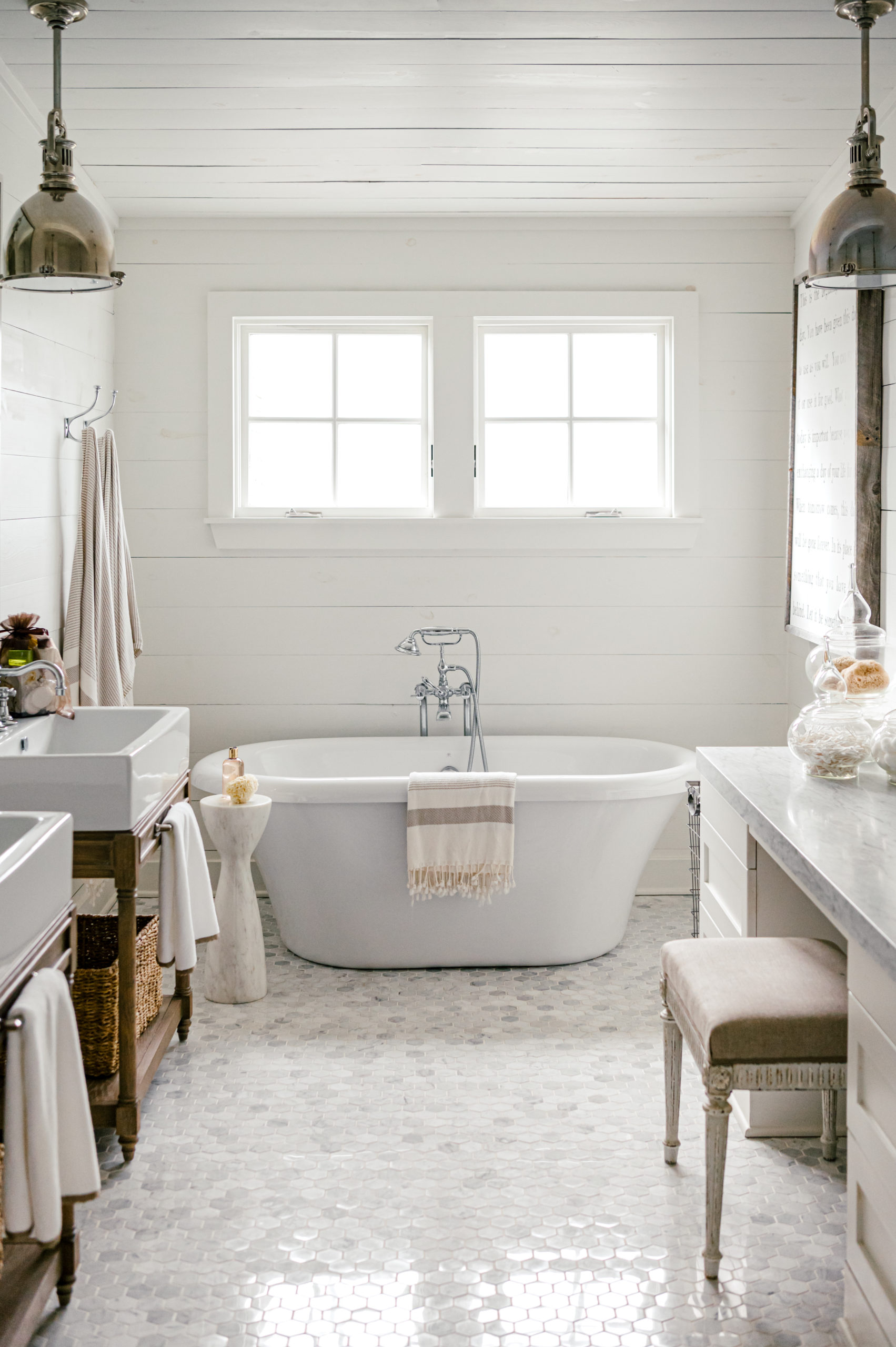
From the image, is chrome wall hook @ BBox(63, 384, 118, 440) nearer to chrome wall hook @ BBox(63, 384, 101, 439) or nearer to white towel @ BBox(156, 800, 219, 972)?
chrome wall hook @ BBox(63, 384, 101, 439)

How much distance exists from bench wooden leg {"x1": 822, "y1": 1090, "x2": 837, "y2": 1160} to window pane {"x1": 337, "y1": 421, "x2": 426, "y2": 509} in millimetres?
2520

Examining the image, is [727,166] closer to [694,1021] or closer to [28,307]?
[28,307]

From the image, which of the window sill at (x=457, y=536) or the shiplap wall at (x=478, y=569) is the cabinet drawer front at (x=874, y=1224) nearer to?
the shiplap wall at (x=478, y=569)

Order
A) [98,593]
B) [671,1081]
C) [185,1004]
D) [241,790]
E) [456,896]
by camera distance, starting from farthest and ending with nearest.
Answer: [98,593] < [456,896] < [241,790] < [185,1004] < [671,1081]

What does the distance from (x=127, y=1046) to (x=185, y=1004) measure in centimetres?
59

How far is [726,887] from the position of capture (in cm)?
253

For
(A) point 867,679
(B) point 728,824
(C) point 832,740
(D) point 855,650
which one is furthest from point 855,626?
(B) point 728,824

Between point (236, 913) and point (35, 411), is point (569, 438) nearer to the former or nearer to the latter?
point (35, 411)

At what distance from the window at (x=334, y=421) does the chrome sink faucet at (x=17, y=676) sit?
162cm

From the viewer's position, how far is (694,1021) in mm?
1972

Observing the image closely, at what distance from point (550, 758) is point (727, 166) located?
2059 mm

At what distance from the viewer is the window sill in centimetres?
405

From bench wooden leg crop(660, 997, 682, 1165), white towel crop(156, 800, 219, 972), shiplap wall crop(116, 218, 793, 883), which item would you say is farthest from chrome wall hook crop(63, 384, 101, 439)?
bench wooden leg crop(660, 997, 682, 1165)

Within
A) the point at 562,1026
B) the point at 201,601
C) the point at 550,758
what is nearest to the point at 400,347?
the point at 201,601
